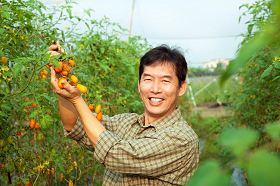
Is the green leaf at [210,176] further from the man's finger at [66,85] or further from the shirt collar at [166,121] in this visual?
the shirt collar at [166,121]

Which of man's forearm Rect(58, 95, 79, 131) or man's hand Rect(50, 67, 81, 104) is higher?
man's hand Rect(50, 67, 81, 104)

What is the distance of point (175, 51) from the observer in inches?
62.7

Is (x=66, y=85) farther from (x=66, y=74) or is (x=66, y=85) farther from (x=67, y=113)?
(x=67, y=113)

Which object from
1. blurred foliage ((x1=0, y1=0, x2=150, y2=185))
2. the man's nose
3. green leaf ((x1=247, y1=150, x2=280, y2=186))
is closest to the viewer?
green leaf ((x1=247, y1=150, x2=280, y2=186))

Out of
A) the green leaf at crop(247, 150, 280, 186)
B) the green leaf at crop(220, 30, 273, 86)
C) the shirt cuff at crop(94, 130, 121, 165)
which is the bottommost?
the shirt cuff at crop(94, 130, 121, 165)

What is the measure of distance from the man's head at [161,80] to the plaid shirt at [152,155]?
0.25 ft

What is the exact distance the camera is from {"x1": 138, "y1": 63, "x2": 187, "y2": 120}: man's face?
1478 mm

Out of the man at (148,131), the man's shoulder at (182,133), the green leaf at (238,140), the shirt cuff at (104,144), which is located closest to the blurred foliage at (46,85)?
the man at (148,131)

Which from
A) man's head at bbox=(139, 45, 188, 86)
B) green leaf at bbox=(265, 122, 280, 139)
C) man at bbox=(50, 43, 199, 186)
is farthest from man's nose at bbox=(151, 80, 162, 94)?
green leaf at bbox=(265, 122, 280, 139)

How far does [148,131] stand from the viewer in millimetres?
1531

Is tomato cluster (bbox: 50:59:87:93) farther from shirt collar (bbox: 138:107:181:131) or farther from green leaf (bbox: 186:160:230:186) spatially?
green leaf (bbox: 186:160:230:186)

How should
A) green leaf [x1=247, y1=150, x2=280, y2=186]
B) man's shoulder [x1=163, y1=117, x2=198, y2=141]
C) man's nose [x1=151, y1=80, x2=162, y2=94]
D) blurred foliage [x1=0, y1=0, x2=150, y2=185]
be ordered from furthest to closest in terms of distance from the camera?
blurred foliage [x1=0, y1=0, x2=150, y2=185]
man's nose [x1=151, y1=80, x2=162, y2=94]
man's shoulder [x1=163, y1=117, x2=198, y2=141]
green leaf [x1=247, y1=150, x2=280, y2=186]

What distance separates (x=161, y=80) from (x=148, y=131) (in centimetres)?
29

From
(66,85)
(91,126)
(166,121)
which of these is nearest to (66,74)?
(66,85)
